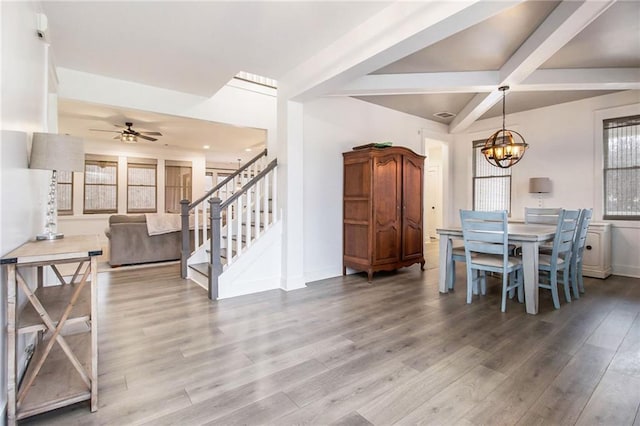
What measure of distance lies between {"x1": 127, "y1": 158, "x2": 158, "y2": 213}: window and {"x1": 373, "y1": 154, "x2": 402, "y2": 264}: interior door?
709cm

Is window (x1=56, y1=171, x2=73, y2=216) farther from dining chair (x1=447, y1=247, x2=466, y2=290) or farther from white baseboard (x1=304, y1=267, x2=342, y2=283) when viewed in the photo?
dining chair (x1=447, y1=247, x2=466, y2=290)

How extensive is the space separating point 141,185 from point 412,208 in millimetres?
7459

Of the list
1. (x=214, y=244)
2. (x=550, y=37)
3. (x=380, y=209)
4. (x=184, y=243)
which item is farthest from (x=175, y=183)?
(x=550, y=37)

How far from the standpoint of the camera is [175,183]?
9055 millimetres

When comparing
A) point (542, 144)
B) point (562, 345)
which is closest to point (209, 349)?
point (562, 345)

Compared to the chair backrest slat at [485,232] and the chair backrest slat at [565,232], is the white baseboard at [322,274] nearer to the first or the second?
the chair backrest slat at [485,232]

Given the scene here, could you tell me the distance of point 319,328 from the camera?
269cm

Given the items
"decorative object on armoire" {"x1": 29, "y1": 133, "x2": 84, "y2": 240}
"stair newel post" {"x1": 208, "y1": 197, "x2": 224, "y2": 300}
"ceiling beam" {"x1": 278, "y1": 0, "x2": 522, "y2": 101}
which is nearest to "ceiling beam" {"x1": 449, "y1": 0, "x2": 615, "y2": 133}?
"ceiling beam" {"x1": 278, "y1": 0, "x2": 522, "y2": 101}

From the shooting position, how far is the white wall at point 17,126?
1.47 m

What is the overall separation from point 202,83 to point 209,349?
10.6ft

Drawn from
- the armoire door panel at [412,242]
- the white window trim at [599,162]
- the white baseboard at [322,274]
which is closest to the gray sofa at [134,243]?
the white baseboard at [322,274]

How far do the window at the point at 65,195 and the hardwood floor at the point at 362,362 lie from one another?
19.6 feet

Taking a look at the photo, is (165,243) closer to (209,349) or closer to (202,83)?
(202,83)

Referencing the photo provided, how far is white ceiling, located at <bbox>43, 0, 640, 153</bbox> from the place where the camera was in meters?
2.47
